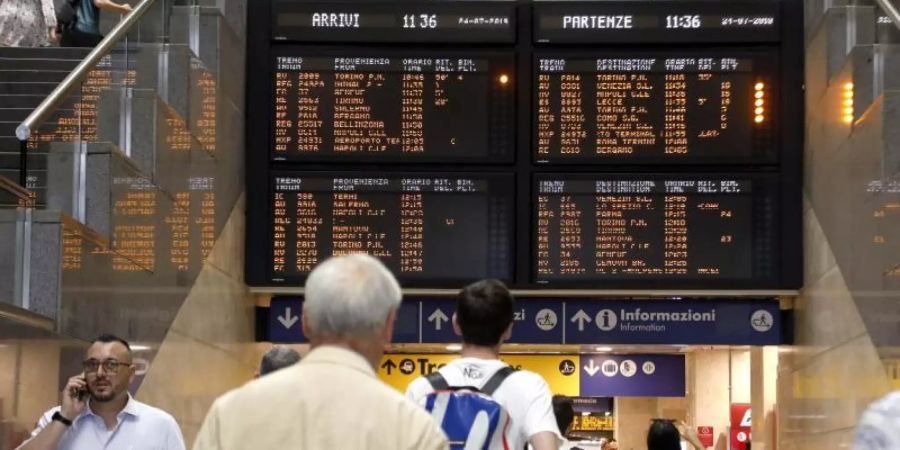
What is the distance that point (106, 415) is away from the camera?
6.34 m

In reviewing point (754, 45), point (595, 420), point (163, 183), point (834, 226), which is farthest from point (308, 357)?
point (595, 420)

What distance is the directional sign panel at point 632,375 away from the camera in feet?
45.5

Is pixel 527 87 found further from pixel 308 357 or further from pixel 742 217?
pixel 308 357

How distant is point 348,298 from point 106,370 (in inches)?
136

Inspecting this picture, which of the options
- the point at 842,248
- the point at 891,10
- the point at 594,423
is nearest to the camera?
the point at 891,10

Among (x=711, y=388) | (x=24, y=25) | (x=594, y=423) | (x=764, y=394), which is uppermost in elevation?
(x=24, y=25)

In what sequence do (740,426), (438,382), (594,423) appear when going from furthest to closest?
(594,423) → (740,426) → (438,382)

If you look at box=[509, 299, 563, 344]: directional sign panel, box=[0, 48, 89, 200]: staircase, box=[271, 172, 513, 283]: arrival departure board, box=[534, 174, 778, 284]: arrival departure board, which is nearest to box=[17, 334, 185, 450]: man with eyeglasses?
box=[0, 48, 89, 200]: staircase

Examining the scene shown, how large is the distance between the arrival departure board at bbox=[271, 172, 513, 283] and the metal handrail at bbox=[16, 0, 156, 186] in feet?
7.26

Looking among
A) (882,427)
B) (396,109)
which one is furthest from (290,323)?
(882,427)

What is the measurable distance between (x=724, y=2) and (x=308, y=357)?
29.2 ft

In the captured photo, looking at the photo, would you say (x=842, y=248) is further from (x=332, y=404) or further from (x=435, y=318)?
(x=332, y=404)

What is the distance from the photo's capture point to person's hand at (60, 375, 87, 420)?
245 inches

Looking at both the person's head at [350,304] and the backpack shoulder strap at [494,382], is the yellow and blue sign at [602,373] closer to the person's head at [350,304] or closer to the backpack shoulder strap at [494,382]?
the backpack shoulder strap at [494,382]
